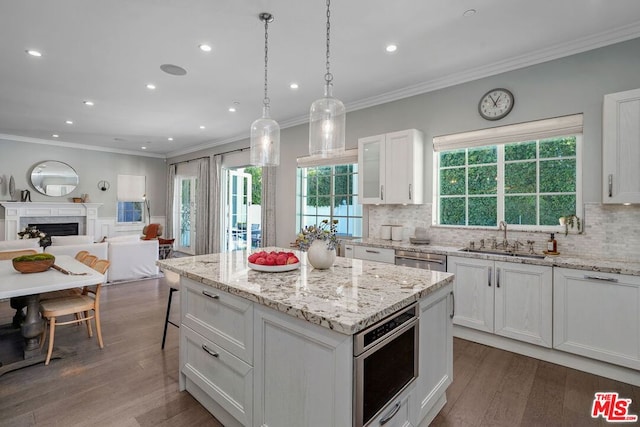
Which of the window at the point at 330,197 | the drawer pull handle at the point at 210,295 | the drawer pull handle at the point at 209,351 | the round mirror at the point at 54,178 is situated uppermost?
the round mirror at the point at 54,178

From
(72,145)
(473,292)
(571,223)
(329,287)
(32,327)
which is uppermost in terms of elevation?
(72,145)

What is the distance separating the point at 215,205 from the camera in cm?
717

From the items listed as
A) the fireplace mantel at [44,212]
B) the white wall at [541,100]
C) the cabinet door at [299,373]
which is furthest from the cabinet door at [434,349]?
the fireplace mantel at [44,212]

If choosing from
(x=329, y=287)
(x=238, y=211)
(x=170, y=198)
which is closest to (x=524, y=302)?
(x=329, y=287)

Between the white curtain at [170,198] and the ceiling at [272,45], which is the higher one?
the ceiling at [272,45]

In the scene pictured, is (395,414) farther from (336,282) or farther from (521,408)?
(521,408)

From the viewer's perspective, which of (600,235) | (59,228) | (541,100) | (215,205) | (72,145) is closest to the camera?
(600,235)

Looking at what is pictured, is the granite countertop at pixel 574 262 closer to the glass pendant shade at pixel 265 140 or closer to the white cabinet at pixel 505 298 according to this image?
the white cabinet at pixel 505 298

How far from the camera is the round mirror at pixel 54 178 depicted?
7.30 metres

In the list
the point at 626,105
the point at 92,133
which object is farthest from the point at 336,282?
the point at 92,133

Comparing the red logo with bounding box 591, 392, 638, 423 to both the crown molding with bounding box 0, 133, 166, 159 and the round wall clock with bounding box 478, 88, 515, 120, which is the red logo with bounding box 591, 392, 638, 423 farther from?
the crown molding with bounding box 0, 133, 166, 159

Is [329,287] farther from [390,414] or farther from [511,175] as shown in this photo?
[511,175]

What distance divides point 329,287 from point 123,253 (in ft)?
16.2

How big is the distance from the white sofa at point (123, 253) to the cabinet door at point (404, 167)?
13.5 feet
